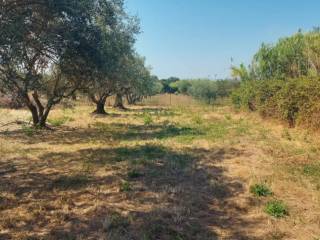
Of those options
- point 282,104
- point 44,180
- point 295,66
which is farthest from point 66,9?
point 295,66

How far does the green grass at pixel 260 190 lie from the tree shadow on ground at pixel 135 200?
0.36 metres

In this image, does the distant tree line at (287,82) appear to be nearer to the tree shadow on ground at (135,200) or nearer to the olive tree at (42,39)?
the tree shadow on ground at (135,200)

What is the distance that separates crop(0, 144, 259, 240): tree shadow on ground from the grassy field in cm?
Result: 2

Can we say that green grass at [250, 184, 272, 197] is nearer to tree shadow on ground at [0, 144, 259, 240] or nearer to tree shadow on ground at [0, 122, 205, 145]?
tree shadow on ground at [0, 144, 259, 240]

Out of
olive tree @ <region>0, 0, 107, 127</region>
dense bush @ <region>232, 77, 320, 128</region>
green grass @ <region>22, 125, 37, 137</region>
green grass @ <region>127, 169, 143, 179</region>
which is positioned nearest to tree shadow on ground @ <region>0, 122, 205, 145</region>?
green grass @ <region>22, 125, 37, 137</region>

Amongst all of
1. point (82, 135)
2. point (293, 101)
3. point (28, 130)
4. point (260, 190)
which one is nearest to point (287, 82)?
point (293, 101)

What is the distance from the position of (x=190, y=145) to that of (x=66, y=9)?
9125mm

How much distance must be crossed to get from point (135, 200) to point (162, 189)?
1.20 meters

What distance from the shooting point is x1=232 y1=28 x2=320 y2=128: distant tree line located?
21.2 metres

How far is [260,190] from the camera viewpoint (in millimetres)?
10281

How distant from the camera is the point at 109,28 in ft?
53.6

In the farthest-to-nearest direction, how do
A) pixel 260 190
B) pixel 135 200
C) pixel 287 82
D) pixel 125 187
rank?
pixel 287 82, pixel 125 187, pixel 260 190, pixel 135 200

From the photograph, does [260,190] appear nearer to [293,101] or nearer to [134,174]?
[134,174]

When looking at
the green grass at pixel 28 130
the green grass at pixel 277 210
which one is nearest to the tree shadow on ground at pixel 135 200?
the green grass at pixel 277 210
